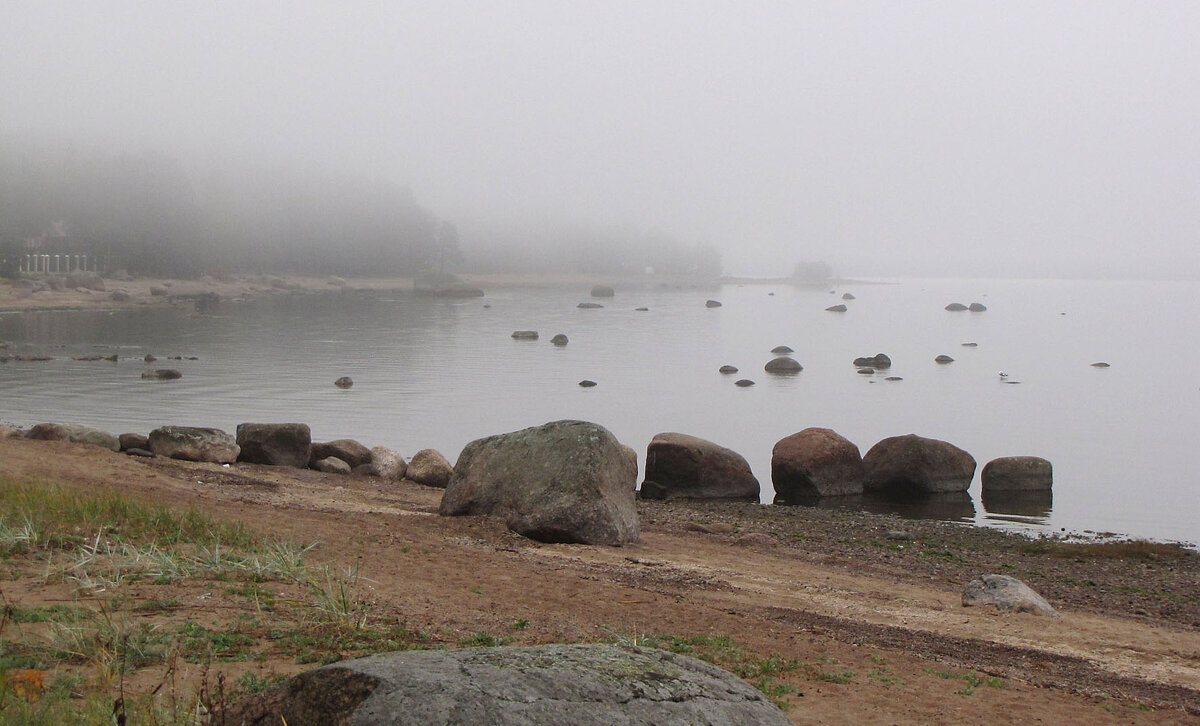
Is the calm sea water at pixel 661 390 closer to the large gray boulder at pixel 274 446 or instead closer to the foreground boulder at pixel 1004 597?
the large gray boulder at pixel 274 446

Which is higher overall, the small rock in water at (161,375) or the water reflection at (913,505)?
the small rock in water at (161,375)

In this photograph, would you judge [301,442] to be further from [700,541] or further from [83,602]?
[83,602]

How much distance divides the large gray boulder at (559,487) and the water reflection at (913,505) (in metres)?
9.57

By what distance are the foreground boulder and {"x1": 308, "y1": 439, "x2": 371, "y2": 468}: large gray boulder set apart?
50.7 feet

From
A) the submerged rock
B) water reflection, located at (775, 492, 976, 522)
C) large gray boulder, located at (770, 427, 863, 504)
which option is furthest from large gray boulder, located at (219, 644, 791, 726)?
the submerged rock

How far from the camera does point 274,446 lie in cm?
2377

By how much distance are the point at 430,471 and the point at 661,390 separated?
25.8 metres

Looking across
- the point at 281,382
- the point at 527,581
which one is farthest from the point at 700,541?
the point at 281,382

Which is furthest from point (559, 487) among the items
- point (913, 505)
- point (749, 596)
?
point (913, 505)

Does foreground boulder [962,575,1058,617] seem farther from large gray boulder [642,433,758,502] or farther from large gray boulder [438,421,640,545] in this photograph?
large gray boulder [642,433,758,502]

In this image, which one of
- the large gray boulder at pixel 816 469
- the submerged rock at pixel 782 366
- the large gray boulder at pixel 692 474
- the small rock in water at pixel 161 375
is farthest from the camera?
the submerged rock at pixel 782 366

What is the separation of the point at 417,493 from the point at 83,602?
1286 centimetres

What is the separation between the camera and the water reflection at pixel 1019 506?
23.5m

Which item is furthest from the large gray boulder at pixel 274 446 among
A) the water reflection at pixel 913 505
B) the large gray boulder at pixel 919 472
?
the large gray boulder at pixel 919 472
